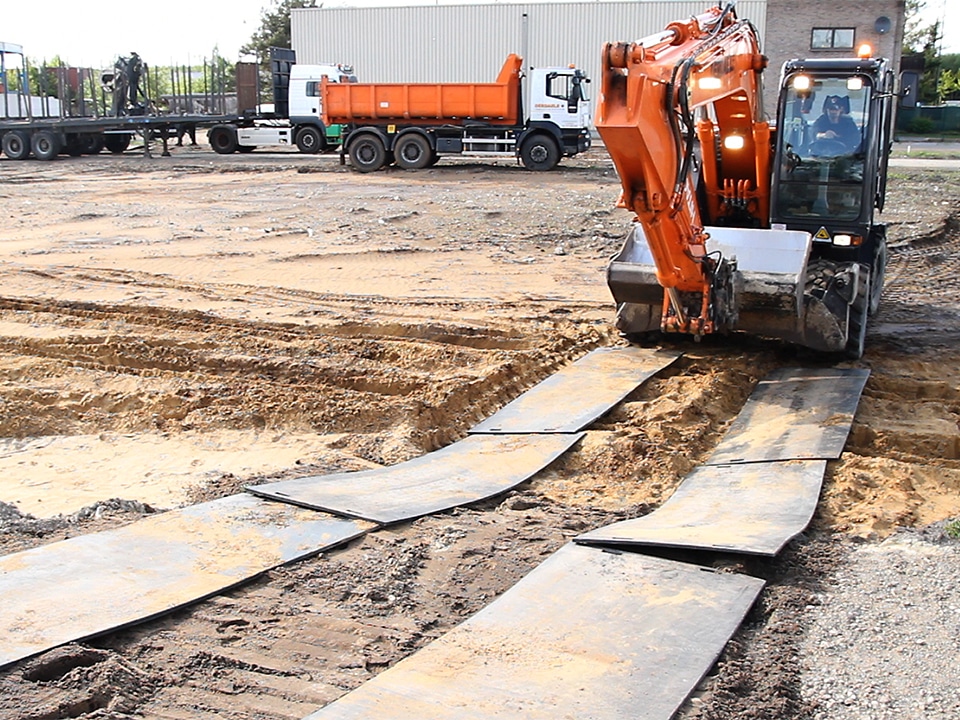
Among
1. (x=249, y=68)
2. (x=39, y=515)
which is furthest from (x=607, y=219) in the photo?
(x=249, y=68)

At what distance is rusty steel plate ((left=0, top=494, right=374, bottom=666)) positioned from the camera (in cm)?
411

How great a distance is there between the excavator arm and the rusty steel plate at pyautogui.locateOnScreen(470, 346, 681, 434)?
0.58m

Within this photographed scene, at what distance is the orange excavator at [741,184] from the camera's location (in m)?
6.80

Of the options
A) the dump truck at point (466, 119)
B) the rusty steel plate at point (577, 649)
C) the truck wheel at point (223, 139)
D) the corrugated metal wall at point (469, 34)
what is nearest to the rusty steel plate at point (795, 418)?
the rusty steel plate at point (577, 649)

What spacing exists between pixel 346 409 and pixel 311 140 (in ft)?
81.1

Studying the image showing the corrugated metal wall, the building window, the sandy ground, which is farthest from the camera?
the corrugated metal wall

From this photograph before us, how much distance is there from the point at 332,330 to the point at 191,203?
11.1 meters

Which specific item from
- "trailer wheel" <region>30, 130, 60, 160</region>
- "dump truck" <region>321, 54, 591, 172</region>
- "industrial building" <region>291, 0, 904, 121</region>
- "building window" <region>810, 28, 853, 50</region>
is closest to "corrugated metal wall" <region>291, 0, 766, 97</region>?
"industrial building" <region>291, 0, 904, 121</region>

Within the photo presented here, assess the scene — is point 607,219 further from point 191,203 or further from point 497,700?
point 497,700

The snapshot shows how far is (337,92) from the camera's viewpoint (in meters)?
27.2

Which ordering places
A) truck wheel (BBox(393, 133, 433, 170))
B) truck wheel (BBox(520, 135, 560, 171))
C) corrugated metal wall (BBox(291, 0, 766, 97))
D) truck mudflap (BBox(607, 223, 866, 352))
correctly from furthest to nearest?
corrugated metal wall (BBox(291, 0, 766, 97))
truck wheel (BBox(393, 133, 433, 170))
truck wheel (BBox(520, 135, 560, 171))
truck mudflap (BBox(607, 223, 866, 352))

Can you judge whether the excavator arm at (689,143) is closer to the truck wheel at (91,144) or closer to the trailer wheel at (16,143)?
the trailer wheel at (16,143)

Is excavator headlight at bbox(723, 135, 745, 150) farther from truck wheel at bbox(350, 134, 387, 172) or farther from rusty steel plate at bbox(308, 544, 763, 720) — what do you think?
truck wheel at bbox(350, 134, 387, 172)

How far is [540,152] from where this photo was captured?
26.5 m
